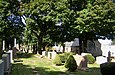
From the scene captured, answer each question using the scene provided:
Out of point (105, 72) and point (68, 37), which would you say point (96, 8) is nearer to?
point (68, 37)

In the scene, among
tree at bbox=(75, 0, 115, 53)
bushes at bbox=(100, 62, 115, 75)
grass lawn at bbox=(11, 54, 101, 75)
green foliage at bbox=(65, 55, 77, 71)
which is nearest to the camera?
bushes at bbox=(100, 62, 115, 75)

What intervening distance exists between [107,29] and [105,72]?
Result: 29.1 metres

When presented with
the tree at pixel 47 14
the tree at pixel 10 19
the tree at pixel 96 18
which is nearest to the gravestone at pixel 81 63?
the tree at pixel 47 14

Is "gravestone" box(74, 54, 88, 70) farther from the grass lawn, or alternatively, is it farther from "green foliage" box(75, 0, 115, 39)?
"green foliage" box(75, 0, 115, 39)

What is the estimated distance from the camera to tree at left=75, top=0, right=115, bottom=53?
4525 cm

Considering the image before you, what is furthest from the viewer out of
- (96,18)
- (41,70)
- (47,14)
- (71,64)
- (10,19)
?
(10,19)

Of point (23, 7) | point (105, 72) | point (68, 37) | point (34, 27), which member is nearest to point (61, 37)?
point (68, 37)

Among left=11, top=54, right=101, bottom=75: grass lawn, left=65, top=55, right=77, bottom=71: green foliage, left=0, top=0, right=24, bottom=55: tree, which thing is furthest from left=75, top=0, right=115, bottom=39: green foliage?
left=65, top=55, right=77, bottom=71: green foliage

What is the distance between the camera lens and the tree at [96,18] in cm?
4525

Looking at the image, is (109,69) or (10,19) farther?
(10,19)

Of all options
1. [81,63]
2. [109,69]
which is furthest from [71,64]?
[109,69]

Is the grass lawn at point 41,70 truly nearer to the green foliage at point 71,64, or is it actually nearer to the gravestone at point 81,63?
the green foliage at point 71,64

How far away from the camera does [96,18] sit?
44781 mm

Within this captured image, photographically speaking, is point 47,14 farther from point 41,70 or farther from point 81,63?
point 41,70
